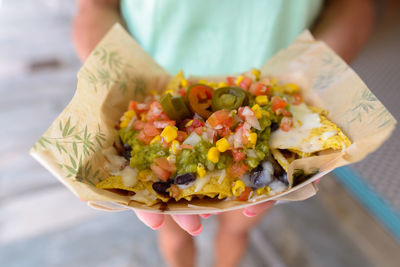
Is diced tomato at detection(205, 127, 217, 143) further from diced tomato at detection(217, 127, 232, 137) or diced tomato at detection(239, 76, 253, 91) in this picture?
diced tomato at detection(239, 76, 253, 91)

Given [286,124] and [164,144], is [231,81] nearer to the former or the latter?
[286,124]

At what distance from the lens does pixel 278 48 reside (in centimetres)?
182

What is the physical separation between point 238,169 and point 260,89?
39cm

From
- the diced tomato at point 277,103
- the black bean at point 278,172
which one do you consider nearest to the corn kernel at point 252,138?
the black bean at point 278,172

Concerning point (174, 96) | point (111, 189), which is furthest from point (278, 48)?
point (111, 189)

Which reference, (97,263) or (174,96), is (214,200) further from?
(97,263)

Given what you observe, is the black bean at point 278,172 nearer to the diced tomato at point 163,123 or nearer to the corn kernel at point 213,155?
the corn kernel at point 213,155

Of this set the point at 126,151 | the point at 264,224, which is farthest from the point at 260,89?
the point at 264,224

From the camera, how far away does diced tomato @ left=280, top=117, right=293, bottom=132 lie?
48.4 inches

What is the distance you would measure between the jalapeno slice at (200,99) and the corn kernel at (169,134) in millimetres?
140

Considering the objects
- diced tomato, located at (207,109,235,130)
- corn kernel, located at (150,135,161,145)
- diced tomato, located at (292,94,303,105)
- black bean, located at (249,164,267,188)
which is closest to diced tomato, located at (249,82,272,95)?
diced tomato, located at (292,94,303,105)

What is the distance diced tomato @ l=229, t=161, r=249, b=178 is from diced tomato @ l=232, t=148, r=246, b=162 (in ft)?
0.07

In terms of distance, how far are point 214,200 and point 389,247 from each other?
1948mm

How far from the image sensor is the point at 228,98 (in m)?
1.23
